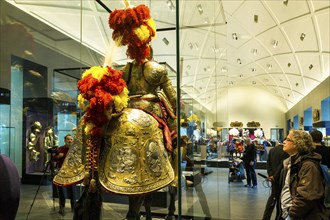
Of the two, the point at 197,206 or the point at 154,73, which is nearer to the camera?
the point at 154,73

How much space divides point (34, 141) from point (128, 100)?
12.4 feet

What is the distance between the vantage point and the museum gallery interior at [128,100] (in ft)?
8.66

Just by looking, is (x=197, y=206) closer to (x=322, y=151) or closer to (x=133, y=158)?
(x=133, y=158)

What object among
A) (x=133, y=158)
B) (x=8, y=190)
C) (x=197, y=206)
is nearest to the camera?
(x=8, y=190)

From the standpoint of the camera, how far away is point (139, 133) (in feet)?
8.88

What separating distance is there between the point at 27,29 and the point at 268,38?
11961 mm

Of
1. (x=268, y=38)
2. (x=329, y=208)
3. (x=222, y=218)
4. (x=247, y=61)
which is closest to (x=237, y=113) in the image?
(x=247, y=61)

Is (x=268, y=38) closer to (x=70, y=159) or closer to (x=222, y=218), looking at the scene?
(x=222, y=218)

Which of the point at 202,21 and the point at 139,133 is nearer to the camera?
the point at 139,133

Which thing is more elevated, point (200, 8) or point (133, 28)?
point (200, 8)

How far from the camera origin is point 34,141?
614cm

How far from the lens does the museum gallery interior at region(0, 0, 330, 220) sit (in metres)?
2.64

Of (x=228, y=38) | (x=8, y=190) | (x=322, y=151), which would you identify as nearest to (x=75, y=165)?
(x=8, y=190)

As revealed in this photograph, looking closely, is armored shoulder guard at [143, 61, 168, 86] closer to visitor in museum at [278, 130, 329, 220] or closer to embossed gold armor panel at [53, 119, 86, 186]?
embossed gold armor panel at [53, 119, 86, 186]
